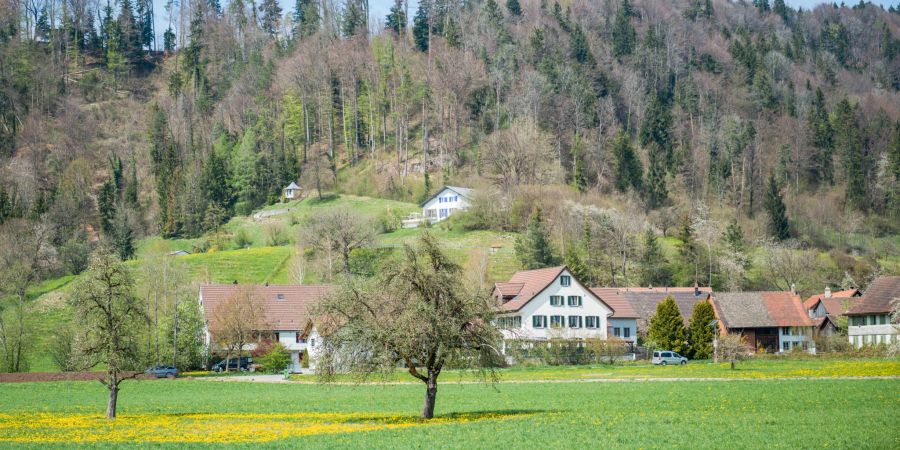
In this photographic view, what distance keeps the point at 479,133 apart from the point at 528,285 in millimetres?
67417

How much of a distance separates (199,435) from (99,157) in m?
132

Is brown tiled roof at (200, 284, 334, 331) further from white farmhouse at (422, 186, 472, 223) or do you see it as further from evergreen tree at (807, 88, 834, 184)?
evergreen tree at (807, 88, 834, 184)

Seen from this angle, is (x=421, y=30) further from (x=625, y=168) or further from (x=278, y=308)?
(x=278, y=308)

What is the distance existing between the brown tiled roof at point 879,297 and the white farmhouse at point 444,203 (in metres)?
53.5

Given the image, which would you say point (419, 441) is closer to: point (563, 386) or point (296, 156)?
point (563, 386)

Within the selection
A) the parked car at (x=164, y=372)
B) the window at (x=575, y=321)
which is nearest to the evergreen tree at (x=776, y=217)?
the window at (x=575, y=321)

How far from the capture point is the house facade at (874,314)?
239 ft

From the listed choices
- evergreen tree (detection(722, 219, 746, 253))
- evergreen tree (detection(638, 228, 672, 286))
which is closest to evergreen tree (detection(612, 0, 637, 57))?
evergreen tree (detection(722, 219, 746, 253))

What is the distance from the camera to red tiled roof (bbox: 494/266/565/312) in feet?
255

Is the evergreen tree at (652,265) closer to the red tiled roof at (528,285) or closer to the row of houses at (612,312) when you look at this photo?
the row of houses at (612,312)

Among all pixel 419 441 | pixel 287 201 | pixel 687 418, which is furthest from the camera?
pixel 287 201

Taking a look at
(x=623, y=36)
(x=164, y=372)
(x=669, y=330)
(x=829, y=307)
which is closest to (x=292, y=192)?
(x=164, y=372)

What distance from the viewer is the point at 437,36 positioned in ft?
568

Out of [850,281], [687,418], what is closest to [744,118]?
[850,281]
